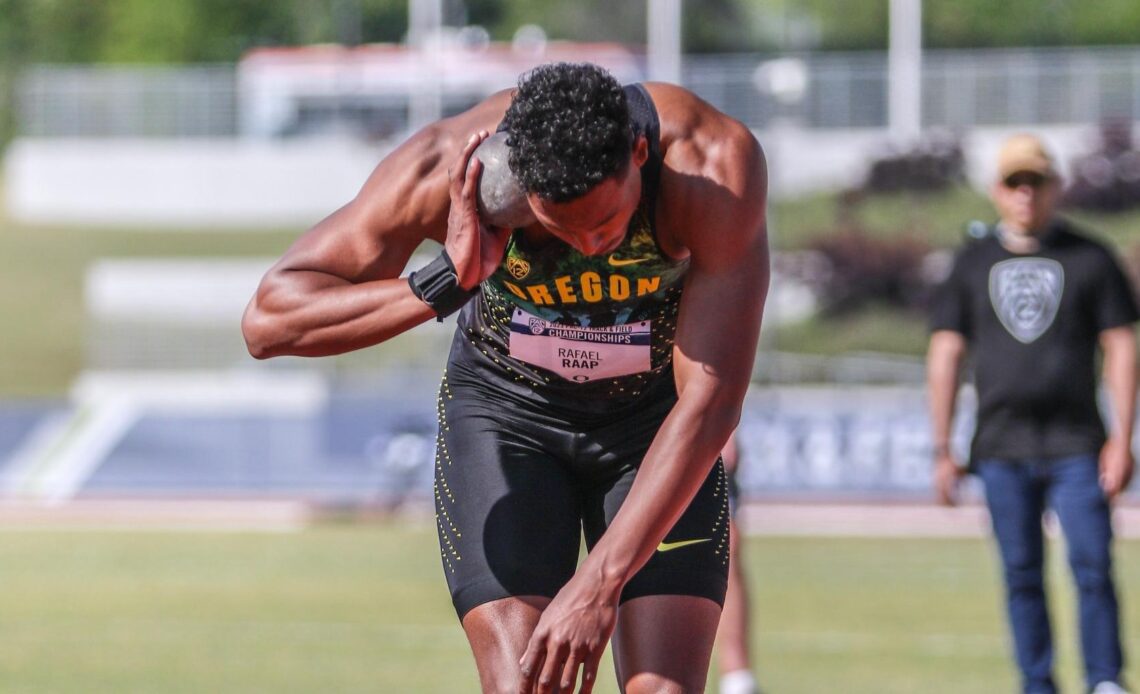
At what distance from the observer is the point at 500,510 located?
4508mm

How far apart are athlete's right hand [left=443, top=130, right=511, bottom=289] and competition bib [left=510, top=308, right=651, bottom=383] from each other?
487 millimetres

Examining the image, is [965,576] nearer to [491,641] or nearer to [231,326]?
[491,641]

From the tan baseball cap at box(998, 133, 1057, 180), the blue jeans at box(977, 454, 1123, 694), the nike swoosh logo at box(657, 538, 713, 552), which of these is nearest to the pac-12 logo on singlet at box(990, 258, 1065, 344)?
the tan baseball cap at box(998, 133, 1057, 180)

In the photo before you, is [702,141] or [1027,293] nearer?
[702,141]

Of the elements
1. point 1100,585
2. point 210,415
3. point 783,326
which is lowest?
point 783,326

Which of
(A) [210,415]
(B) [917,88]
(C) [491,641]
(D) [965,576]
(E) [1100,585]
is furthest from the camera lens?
(B) [917,88]

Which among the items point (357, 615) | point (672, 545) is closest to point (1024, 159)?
point (672, 545)

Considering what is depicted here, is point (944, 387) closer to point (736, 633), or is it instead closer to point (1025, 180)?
point (1025, 180)

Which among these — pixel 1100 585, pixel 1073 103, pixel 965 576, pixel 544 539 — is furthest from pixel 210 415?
pixel 1073 103

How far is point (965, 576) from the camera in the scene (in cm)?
1314

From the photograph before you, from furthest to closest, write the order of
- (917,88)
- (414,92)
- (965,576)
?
1. (414,92)
2. (917,88)
3. (965,576)

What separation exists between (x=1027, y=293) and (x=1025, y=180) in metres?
0.50

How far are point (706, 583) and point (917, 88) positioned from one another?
3126 centimetres

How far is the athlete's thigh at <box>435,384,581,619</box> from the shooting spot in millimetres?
4430
